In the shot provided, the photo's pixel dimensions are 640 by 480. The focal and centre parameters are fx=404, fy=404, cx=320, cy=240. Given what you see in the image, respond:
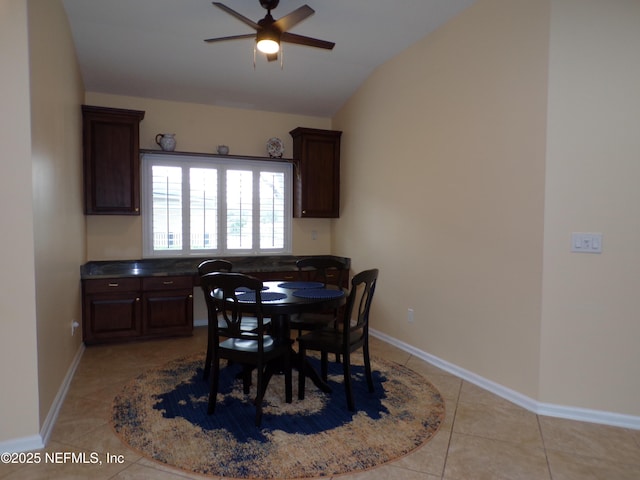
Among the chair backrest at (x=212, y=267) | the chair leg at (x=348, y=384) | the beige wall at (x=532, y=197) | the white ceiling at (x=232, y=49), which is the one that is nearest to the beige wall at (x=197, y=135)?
the white ceiling at (x=232, y=49)

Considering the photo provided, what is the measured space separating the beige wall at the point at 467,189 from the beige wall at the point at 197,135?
1205mm

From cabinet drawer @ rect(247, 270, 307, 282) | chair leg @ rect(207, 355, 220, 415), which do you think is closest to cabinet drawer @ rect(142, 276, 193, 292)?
cabinet drawer @ rect(247, 270, 307, 282)

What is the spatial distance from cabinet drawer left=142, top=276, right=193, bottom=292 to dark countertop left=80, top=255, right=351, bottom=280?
0.06 m

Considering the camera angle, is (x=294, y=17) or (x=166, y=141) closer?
(x=294, y=17)

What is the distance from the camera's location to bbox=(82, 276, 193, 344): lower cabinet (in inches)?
160

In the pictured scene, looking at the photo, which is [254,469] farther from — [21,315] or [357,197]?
[357,197]

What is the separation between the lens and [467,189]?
129 inches

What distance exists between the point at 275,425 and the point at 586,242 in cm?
230

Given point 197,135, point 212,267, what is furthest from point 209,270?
point 197,135

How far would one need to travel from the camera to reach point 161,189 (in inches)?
187

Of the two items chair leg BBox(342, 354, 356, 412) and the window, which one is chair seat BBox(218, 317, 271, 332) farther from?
the window

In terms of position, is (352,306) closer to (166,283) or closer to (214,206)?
(166,283)

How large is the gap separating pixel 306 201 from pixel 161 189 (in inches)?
69.0

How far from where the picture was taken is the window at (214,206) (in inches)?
187
